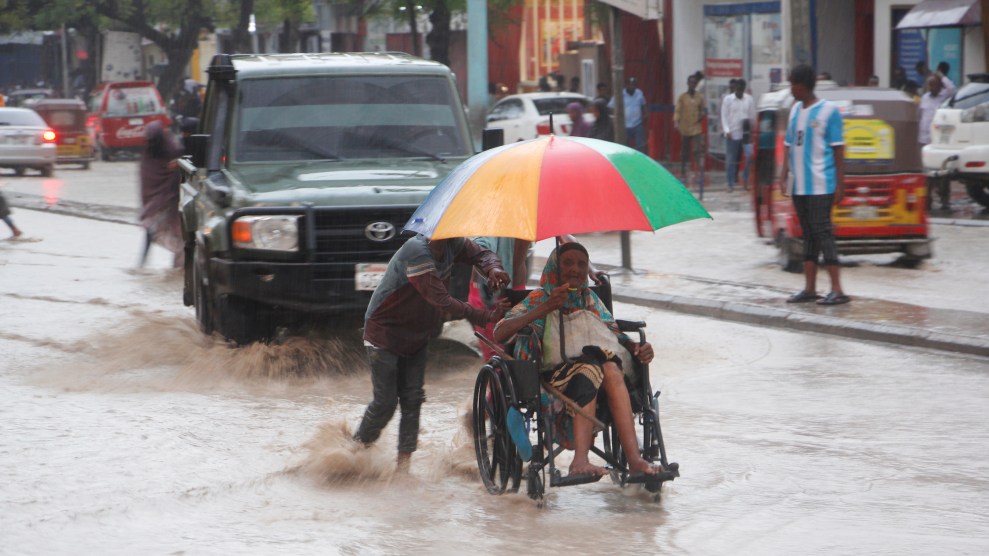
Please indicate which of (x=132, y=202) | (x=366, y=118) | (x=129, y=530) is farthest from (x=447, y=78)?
(x=132, y=202)

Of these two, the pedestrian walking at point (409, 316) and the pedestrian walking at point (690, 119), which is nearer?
the pedestrian walking at point (409, 316)

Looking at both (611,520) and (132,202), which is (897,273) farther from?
(132,202)

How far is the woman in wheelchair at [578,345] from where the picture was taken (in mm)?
6047

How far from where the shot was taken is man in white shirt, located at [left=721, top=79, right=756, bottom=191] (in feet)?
77.0

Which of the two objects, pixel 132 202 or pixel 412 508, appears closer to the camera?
pixel 412 508

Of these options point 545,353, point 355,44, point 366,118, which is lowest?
point 545,353

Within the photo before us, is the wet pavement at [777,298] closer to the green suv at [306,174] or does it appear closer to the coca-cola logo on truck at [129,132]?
the green suv at [306,174]

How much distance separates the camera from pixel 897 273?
13.6m

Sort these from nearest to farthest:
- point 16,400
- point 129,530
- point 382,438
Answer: point 129,530 → point 382,438 → point 16,400

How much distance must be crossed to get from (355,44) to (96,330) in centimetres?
3965

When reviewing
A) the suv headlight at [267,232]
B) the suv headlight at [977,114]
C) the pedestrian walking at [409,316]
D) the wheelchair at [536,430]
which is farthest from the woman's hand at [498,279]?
the suv headlight at [977,114]

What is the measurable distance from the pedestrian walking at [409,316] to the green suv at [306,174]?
232 centimetres

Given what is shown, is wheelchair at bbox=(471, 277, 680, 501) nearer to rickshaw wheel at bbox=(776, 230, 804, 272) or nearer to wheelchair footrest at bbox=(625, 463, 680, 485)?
wheelchair footrest at bbox=(625, 463, 680, 485)

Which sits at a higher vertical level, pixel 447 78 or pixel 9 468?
pixel 447 78
